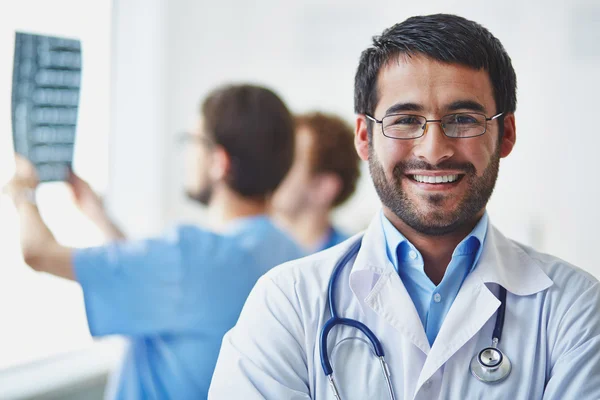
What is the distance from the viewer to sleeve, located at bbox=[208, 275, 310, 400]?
0.97 meters

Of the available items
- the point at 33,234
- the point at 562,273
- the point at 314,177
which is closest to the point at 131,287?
the point at 33,234

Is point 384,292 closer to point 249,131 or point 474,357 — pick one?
point 474,357

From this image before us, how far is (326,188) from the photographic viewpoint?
2287 millimetres

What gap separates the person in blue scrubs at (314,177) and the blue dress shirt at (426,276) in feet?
3.73

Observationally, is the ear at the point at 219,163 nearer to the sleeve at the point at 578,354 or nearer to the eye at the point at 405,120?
Result: the eye at the point at 405,120

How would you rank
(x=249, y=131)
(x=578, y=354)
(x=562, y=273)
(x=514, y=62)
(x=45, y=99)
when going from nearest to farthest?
(x=578, y=354)
(x=562, y=273)
(x=45, y=99)
(x=249, y=131)
(x=514, y=62)

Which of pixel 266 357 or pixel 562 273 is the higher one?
pixel 562 273

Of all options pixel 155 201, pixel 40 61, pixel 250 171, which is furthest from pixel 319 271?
pixel 155 201

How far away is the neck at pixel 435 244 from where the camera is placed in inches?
42.1

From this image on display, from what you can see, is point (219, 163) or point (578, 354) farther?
point (219, 163)

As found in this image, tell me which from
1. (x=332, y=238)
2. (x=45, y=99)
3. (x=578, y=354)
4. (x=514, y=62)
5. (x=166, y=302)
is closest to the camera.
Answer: (x=578, y=354)

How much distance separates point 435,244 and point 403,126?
0.64ft

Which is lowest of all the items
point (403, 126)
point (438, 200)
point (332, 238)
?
point (332, 238)

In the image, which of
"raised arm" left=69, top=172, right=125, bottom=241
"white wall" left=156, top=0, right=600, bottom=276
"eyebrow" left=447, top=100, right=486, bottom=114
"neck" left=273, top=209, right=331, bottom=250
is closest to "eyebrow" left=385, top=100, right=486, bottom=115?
"eyebrow" left=447, top=100, right=486, bottom=114
